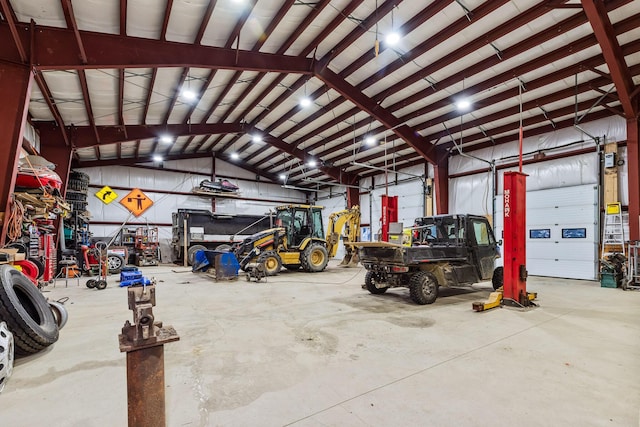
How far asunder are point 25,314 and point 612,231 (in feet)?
38.7

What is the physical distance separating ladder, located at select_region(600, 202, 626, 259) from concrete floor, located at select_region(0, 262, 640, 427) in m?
4.06

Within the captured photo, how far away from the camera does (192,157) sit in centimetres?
1656

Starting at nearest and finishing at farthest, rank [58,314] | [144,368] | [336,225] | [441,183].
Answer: [144,368]
[58,314]
[336,225]
[441,183]

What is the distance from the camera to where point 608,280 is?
24.9ft

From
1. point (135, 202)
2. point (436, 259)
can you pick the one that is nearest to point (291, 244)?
point (135, 202)

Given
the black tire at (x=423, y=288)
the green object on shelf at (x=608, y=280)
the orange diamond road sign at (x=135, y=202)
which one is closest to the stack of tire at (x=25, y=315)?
the orange diamond road sign at (x=135, y=202)

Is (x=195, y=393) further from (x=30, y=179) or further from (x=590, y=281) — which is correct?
(x=590, y=281)

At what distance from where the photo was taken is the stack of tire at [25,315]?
2851mm

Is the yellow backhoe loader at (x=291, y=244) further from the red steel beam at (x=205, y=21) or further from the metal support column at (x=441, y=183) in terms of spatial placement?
the red steel beam at (x=205, y=21)

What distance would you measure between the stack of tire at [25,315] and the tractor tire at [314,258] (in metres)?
6.87

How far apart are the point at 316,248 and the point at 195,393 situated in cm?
815

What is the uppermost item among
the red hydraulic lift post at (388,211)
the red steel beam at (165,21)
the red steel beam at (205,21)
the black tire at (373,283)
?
the red steel beam at (205,21)

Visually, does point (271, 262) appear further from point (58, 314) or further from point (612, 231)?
point (612, 231)

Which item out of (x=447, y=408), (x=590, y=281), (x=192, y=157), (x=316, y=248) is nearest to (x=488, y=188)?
(x=590, y=281)
